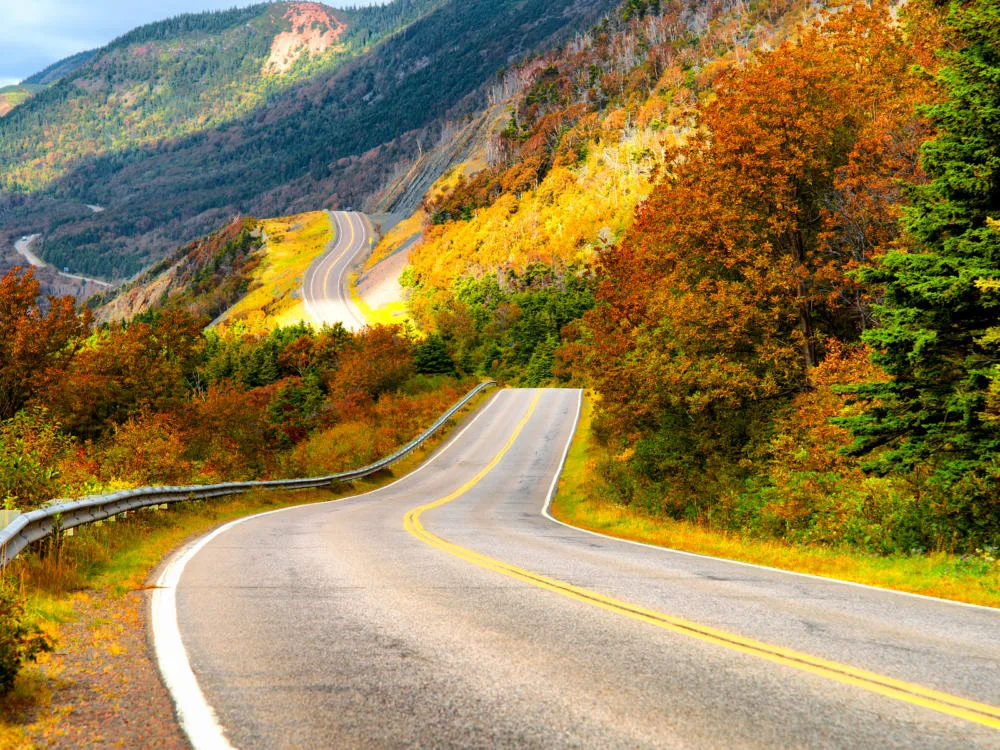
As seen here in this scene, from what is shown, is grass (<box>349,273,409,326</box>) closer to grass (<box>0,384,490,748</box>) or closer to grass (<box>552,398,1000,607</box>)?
grass (<box>552,398,1000,607</box>)

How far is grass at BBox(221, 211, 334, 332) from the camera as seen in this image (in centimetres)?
9838

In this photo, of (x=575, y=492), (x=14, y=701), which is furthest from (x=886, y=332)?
(x=575, y=492)

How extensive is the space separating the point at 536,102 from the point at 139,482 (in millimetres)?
122192

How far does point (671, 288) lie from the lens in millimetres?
25906

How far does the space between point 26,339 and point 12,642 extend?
3135cm

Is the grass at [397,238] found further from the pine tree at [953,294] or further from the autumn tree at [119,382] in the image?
the pine tree at [953,294]

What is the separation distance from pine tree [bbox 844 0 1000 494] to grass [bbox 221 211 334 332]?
8450 centimetres

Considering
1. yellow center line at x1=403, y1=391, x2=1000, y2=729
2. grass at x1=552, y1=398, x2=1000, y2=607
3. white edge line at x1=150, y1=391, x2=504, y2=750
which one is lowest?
grass at x1=552, y1=398, x2=1000, y2=607

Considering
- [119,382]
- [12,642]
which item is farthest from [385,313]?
[12,642]

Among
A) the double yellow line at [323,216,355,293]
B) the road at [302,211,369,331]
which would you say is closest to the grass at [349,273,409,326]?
the road at [302,211,369,331]

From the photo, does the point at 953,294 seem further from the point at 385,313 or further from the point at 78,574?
the point at 385,313

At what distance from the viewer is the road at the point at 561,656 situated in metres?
3.88

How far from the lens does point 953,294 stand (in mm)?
11578

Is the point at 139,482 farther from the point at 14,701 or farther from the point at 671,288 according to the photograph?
the point at 671,288
